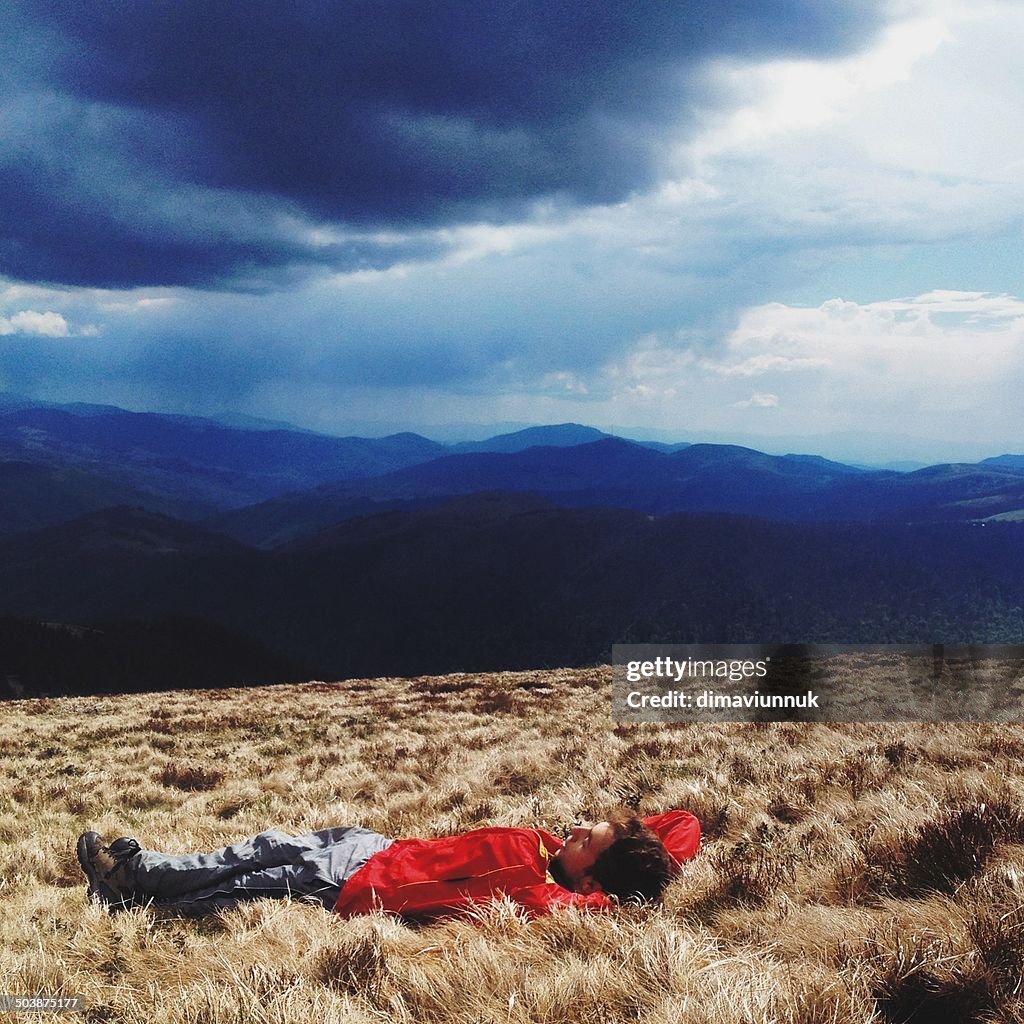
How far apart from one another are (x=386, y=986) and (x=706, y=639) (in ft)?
545

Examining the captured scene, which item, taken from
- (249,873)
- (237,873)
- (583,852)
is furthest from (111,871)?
(583,852)

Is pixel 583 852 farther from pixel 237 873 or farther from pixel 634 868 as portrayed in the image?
pixel 237 873

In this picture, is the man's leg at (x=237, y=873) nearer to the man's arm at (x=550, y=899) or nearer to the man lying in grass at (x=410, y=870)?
the man lying in grass at (x=410, y=870)

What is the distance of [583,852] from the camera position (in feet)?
17.0

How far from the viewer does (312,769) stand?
38.6 ft

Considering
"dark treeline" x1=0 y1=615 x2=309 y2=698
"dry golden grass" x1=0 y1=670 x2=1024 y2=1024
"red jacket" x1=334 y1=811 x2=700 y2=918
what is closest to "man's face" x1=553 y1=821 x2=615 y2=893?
"red jacket" x1=334 y1=811 x2=700 y2=918

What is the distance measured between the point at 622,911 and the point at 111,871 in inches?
174

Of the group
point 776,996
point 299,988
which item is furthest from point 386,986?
point 776,996

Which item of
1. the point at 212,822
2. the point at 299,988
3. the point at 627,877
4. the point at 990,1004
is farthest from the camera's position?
the point at 212,822

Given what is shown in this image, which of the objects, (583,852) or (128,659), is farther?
(128,659)

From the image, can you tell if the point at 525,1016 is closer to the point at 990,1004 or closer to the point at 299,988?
the point at 299,988

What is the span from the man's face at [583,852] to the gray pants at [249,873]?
1686 millimetres

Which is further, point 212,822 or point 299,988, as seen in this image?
point 212,822

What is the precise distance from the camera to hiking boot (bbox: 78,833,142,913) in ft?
18.2
